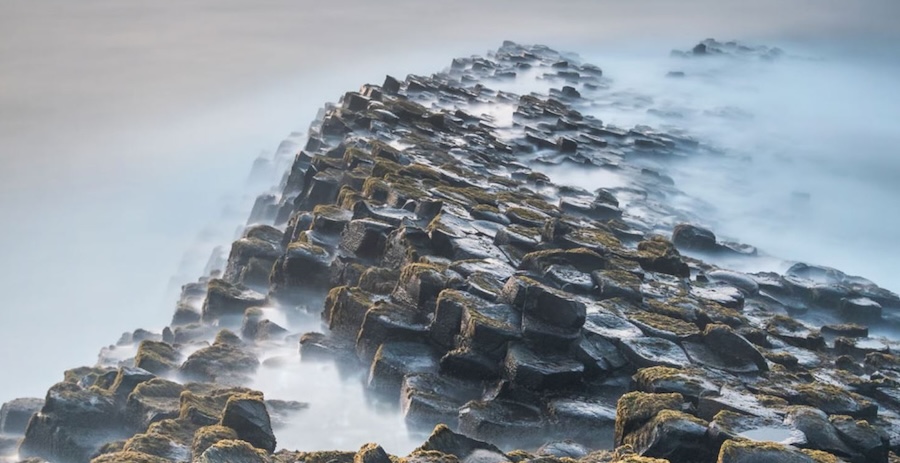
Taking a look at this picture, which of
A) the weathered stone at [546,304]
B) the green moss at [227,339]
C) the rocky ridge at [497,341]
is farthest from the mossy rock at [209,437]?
the green moss at [227,339]

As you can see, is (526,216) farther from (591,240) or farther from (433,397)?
(433,397)

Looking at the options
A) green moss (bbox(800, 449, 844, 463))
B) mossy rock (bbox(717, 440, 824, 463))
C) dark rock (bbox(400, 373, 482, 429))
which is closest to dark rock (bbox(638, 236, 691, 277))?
dark rock (bbox(400, 373, 482, 429))

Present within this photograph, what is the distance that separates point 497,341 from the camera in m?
A: 11.3

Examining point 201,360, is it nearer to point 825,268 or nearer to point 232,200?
point 825,268

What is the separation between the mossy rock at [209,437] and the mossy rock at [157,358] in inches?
152

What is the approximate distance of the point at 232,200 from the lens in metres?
30.3

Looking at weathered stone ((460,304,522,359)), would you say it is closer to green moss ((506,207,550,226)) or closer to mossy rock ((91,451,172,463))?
mossy rock ((91,451,172,463))

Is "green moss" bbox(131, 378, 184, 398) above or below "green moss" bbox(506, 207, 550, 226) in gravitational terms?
below

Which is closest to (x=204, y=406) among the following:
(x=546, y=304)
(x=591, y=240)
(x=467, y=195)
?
(x=546, y=304)

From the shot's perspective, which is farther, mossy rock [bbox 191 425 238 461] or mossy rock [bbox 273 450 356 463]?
mossy rock [bbox 191 425 238 461]

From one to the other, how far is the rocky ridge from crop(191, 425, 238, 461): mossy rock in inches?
1.0

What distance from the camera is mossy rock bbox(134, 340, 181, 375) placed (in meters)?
12.9

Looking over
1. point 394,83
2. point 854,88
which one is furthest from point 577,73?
point 854,88

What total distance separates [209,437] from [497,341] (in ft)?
11.5
